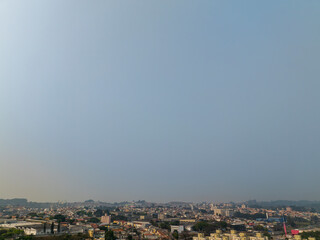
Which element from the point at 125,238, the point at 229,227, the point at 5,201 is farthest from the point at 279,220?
the point at 5,201

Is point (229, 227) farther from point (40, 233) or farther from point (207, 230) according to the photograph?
point (40, 233)

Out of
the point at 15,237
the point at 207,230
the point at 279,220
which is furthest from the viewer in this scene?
the point at 279,220

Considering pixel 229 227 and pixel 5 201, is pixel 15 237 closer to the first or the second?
pixel 229 227

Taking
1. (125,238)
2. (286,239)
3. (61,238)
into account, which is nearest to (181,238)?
(125,238)

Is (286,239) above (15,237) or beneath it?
beneath

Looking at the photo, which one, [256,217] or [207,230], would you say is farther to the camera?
[256,217]

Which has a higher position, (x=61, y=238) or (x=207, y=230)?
(x=61, y=238)

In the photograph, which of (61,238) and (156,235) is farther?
(156,235)

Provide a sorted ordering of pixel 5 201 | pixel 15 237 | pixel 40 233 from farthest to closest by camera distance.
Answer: pixel 5 201 → pixel 40 233 → pixel 15 237

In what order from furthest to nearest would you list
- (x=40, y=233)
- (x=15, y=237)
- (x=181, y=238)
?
(x=181, y=238) → (x=40, y=233) → (x=15, y=237)
